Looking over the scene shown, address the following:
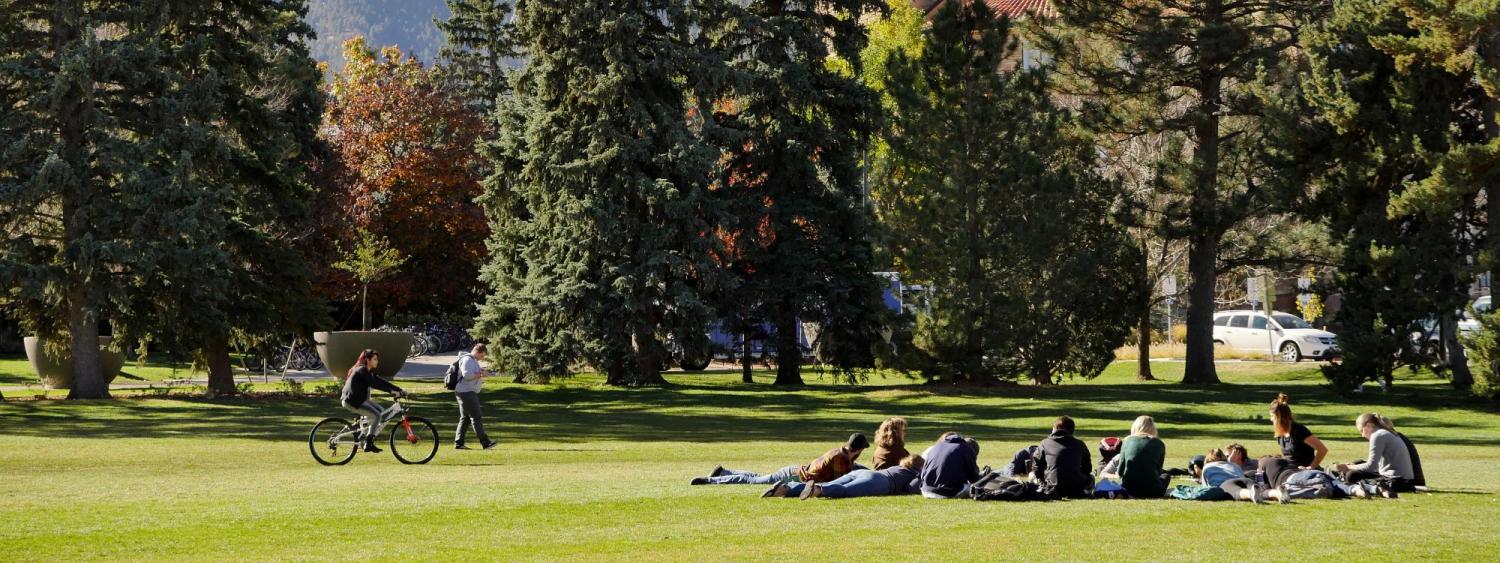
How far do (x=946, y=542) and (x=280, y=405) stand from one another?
2370cm

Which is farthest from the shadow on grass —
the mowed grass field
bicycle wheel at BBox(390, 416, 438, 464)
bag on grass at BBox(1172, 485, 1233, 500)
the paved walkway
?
bag on grass at BBox(1172, 485, 1233, 500)

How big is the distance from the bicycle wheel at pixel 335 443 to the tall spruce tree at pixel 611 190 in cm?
1850

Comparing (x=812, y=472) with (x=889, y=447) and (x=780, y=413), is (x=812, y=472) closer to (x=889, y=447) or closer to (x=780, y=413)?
(x=889, y=447)

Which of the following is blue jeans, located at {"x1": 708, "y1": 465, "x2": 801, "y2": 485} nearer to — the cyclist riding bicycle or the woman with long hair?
the woman with long hair

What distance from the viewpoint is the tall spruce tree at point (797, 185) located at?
4241 cm

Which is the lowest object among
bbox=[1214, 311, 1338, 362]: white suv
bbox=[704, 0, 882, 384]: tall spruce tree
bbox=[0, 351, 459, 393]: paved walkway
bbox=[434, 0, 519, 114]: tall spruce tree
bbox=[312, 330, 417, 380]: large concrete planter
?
bbox=[0, 351, 459, 393]: paved walkway

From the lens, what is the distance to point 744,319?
143 ft

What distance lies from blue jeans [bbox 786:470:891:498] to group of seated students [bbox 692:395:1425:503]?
10 millimetres

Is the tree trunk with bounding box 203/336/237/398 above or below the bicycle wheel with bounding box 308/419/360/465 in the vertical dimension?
above

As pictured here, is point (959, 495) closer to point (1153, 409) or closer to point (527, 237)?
point (1153, 409)

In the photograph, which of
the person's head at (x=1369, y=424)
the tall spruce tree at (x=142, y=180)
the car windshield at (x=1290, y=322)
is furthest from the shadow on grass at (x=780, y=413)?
the car windshield at (x=1290, y=322)

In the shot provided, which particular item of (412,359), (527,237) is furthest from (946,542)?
(412,359)

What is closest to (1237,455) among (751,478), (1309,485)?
(1309,485)

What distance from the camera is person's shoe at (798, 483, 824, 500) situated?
651 inches
